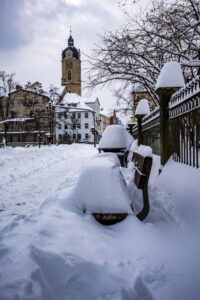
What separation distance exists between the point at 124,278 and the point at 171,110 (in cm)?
356

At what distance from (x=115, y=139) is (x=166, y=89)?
3336mm

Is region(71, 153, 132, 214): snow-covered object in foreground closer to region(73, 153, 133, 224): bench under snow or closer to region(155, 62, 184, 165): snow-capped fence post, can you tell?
region(73, 153, 133, 224): bench under snow

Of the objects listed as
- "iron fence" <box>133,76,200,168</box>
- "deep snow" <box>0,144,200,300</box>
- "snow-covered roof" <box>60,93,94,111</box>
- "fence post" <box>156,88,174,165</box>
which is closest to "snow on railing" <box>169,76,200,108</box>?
"iron fence" <box>133,76,200,168</box>

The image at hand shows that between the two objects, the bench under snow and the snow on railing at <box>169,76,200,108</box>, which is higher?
the snow on railing at <box>169,76,200,108</box>

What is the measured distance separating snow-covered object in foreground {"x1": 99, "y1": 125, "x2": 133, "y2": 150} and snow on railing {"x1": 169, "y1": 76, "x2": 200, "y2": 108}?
3.18 m

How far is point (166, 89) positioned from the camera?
14.9 ft

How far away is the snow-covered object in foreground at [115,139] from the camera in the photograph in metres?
7.61

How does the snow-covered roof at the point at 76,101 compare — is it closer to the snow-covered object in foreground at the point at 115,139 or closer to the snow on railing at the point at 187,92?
the snow-covered object in foreground at the point at 115,139

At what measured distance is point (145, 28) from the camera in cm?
827

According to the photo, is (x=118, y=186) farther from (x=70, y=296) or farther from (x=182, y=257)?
(x=70, y=296)

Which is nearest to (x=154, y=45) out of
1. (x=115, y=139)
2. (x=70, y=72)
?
(x=115, y=139)

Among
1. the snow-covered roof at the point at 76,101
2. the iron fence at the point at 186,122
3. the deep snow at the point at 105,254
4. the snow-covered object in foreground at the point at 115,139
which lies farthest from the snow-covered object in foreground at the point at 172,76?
the snow-covered roof at the point at 76,101

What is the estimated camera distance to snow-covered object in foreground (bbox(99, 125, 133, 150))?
300 inches

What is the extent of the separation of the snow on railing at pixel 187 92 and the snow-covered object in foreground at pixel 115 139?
318 centimetres
